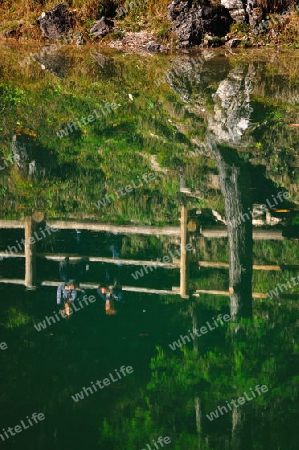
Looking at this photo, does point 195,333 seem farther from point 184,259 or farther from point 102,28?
point 102,28

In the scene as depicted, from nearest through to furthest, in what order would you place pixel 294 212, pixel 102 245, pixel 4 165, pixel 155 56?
1. pixel 102 245
2. pixel 294 212
3. pixel 4 165
4. pixel 155 56

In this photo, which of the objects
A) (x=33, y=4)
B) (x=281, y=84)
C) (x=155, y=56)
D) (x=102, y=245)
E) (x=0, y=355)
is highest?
(x=33, y=4)

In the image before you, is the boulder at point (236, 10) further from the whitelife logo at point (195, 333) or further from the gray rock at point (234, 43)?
the whitelife logo at point (195, 333)

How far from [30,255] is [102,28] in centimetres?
1951

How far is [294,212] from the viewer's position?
924 centimetres

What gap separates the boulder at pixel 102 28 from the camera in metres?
26.1

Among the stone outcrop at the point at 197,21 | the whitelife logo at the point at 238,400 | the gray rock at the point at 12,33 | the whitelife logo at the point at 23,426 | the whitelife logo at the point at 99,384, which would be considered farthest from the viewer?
the gray rock at the point at 12,33

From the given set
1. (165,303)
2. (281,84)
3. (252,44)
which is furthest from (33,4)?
(165,303)

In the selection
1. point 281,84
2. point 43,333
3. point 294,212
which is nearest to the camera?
point 43,333

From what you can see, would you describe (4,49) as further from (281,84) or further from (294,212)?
(294,212)

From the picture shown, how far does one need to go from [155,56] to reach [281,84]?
7.60 meters

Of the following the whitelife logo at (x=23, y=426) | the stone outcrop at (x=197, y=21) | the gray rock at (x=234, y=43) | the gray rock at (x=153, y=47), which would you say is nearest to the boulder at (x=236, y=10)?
the stone outcrop at (x=197, y=21)

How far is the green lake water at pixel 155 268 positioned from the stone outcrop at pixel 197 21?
8152 mm

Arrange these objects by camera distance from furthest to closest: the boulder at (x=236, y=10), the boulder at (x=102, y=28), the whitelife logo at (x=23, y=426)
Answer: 1. the boulder at (x=102, y=28)
2. the boulder at (x=236, y=10)
3. the whitelife logo at (x=23, y=426)
